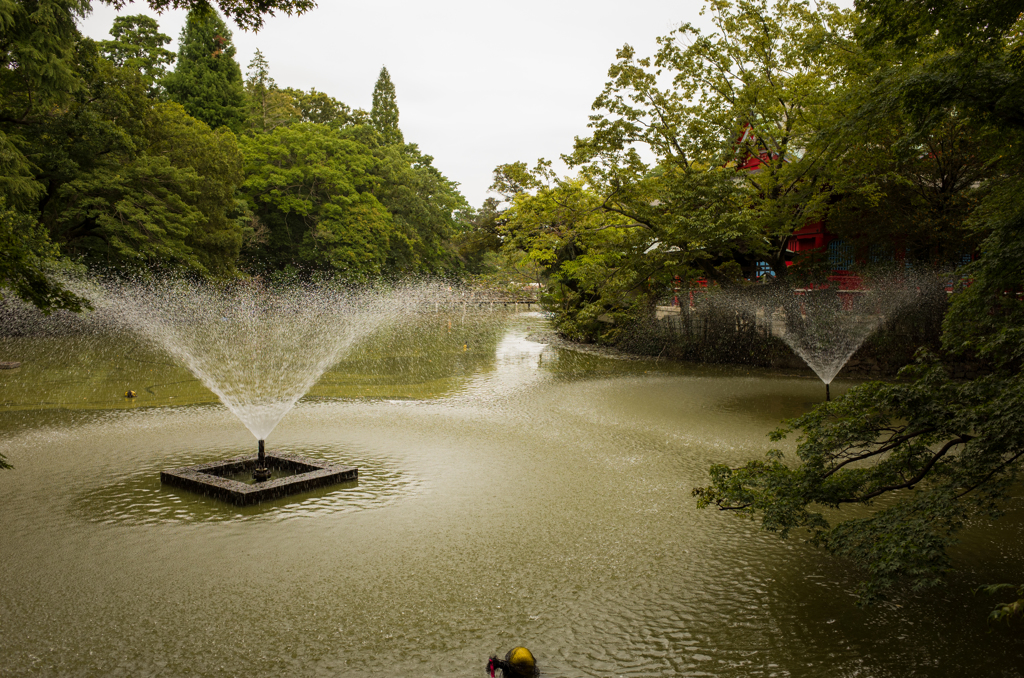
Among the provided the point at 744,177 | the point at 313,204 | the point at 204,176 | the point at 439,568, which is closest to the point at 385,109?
the point at 313,204

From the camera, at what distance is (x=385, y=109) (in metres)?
53.0

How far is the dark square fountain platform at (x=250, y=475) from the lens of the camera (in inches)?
297

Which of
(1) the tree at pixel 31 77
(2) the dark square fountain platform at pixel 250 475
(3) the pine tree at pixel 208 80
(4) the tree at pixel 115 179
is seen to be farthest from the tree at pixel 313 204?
(2) the dark square fountain platform at pixel 250 475

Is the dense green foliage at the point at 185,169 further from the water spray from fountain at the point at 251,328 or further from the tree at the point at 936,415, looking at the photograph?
the tree at the point at 936,415

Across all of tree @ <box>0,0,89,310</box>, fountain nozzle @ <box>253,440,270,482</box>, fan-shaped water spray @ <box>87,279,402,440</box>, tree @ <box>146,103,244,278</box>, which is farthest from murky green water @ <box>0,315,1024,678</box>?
tree @ <box>146,103,244,278</box>

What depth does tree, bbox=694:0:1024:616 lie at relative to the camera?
439 cm

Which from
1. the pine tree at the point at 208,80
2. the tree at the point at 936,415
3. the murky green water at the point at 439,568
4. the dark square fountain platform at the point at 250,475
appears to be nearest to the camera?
the tree at the point at 936,415

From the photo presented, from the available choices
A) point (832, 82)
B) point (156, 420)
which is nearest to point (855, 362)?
point (832, 82)

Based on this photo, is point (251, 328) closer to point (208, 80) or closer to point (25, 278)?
point (208, 80)

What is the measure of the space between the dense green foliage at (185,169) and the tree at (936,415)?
561 cm

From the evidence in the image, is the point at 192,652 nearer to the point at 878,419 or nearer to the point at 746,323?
the point at 878,419

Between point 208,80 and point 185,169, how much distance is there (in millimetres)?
15360

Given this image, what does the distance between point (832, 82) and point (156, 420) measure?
14.6m

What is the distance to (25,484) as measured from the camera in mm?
8102
